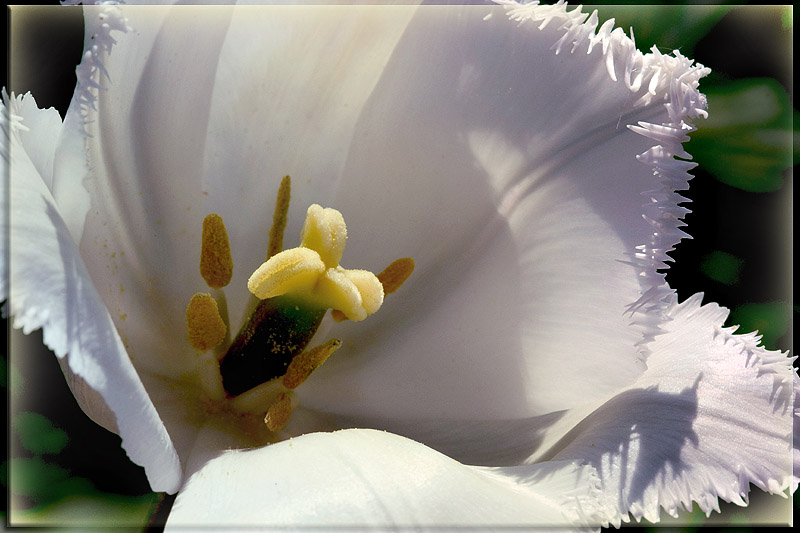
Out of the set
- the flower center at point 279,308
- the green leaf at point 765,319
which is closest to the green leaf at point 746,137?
the green leaf at point 765,319

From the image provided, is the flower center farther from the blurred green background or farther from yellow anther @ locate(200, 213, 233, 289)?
the blurred green background

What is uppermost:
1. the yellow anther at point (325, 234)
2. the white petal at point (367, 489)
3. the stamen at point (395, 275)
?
the yellow anther at point (325, 234)

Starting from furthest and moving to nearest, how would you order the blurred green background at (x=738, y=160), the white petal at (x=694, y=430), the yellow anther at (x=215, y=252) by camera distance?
the blurred green background at (x=738, y=160) → the yellow anther at (x=215, y=252) → the white petal at (x=694, y=430)

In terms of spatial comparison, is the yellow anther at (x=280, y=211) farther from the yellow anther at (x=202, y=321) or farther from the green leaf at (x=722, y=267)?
the green leaf at (x=722, y=267)

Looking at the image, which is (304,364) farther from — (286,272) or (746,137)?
(746,137)

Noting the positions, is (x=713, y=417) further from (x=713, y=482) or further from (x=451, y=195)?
(x=451, y=195)
